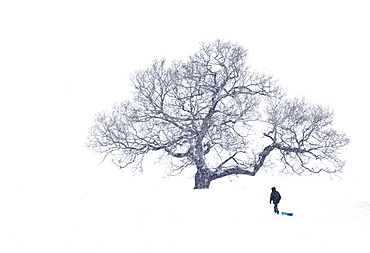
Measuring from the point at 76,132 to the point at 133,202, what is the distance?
62.8 meters

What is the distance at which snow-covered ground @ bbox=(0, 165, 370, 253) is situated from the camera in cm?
1848

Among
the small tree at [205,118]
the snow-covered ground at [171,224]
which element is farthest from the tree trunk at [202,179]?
the snow-covered ground at [171,224]

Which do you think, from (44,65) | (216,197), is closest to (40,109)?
(44,65)

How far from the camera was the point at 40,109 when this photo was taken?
10494 cm

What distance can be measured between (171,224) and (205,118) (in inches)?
532

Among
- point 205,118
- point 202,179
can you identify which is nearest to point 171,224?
point 202,179

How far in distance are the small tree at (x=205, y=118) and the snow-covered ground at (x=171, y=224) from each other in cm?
509

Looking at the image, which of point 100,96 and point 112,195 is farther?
point 100,96

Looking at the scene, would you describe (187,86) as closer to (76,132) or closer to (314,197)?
(314,197)

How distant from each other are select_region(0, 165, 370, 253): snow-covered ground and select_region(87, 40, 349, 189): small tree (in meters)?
5.09

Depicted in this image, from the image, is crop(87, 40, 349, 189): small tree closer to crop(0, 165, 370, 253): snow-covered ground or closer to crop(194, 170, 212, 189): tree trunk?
crop(194, 170, 212, 189): tree trunk

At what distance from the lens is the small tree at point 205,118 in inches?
1340

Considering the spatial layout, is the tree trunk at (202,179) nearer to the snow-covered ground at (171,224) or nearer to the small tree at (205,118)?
the small tree at (205,118)

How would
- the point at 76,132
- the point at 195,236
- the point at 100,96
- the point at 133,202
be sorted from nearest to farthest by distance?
1. the point at 195,236
2. the point at 133,202
3. the point at 76,132
4. the point at 100,96
